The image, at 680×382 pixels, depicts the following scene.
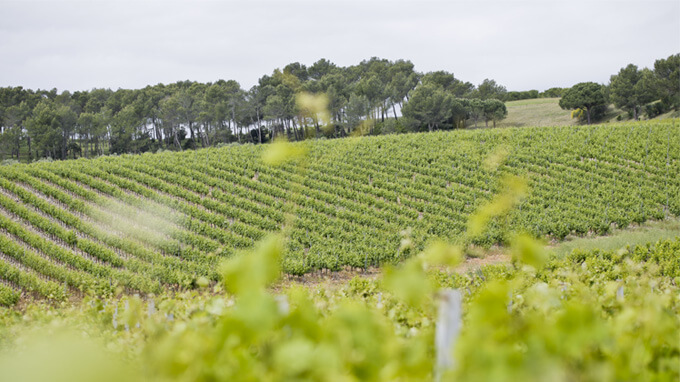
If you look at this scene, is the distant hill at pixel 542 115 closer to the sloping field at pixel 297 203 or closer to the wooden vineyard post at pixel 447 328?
the sloping field at pixel 297 203

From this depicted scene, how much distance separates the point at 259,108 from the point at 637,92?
39.1 meters

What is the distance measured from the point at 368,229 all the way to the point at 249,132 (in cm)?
4158

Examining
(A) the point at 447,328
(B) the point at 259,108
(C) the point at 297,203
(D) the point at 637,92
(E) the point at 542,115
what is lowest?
(C) the point at 297,203

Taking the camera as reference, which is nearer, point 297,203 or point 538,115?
point 297,203

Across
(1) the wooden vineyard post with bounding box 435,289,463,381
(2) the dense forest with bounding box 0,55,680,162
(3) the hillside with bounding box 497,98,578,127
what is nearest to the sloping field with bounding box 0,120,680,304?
(1) the wooden vineyard post with bounding box 435,289,463,381

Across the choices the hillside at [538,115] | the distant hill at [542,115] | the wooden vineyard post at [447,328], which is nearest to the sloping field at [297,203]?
the wooden vineyard post at [447,328]

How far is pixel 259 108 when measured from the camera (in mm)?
53531

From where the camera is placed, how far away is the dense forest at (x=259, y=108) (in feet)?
151

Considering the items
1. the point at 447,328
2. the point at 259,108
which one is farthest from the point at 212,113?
the point at 447,328

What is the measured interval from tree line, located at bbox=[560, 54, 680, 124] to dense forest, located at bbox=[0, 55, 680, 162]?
0.09 metres

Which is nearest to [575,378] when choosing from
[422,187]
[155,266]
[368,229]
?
[155,266]

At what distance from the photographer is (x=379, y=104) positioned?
2149 inches

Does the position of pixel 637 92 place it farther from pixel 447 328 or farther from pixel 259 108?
pixel 447 328

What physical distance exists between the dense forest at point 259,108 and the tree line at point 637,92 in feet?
0.31
